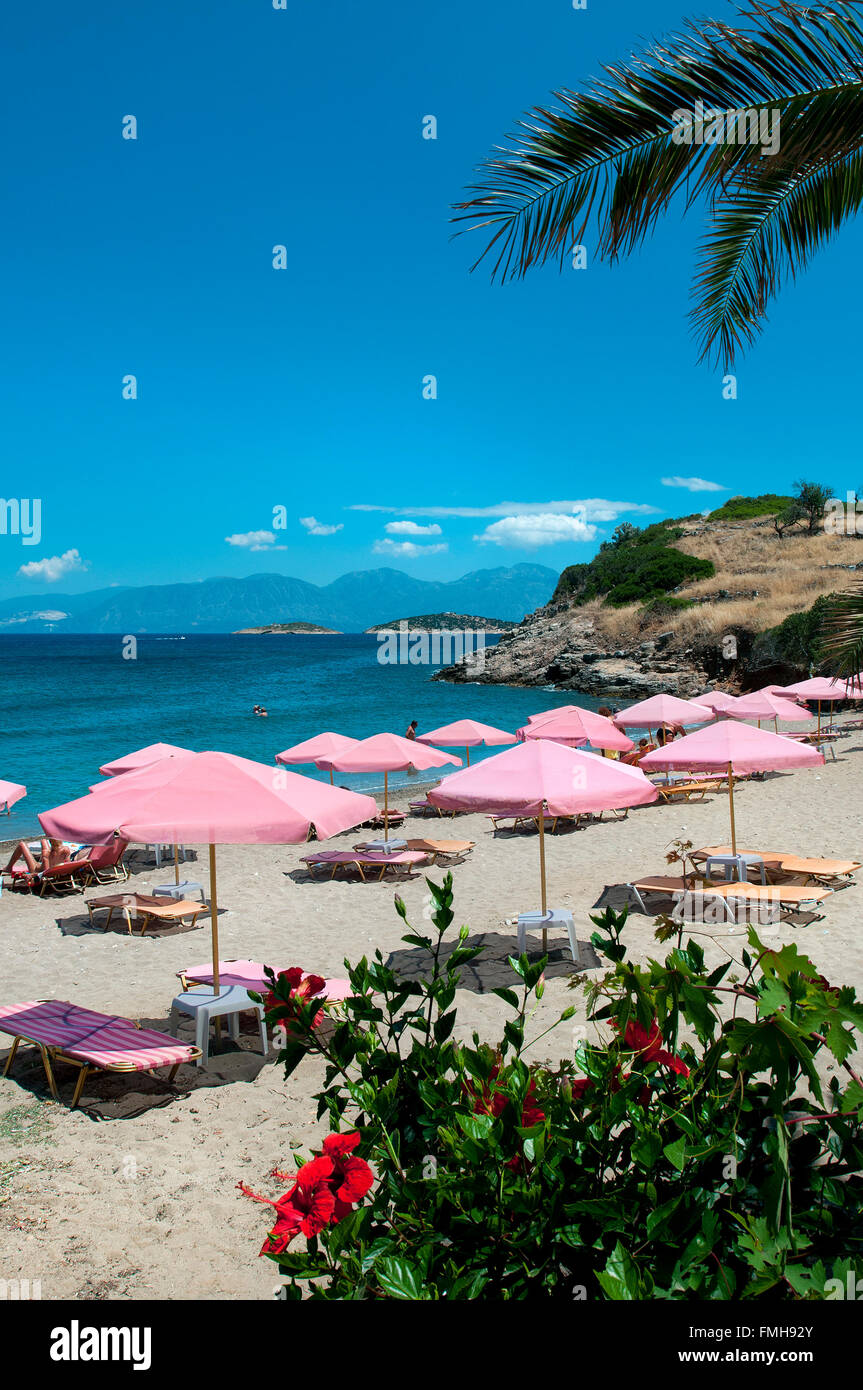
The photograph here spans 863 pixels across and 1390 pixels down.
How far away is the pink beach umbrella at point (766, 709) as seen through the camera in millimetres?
18600

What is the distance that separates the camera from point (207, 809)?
18.3ft

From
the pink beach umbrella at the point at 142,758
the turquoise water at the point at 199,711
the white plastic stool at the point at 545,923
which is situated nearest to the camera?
the white plastic stool at the point at 545,923

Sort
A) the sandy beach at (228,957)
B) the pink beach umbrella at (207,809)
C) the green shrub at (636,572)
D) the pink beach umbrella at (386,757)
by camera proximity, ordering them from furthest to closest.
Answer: the green shrub at (636,572) → the pink beach umbrella at (386,757) → the pink beach umbrella at (207,809) → the sandy beach at (228,957)

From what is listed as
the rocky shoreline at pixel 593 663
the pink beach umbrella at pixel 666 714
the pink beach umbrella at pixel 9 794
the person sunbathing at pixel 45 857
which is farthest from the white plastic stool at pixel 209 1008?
the rocky shoreline at pixel 593 663

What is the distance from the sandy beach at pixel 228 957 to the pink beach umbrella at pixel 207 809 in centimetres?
175

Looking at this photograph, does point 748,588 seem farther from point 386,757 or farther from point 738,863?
point 738,863

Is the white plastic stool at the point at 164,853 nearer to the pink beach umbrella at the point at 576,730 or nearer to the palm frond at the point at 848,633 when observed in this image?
the pink beach umbrella at the point at 576,730

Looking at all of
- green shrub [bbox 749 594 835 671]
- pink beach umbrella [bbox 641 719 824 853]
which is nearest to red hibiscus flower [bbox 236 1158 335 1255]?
pink beach umbrella [bbox 641 719 824 853]

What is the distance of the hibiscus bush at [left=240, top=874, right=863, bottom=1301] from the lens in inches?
62.9

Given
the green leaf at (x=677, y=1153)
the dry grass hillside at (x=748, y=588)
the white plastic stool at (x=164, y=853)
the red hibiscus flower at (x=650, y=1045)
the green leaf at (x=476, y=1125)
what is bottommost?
the white plastic stool at (x=164, y=853)

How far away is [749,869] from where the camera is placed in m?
10.7

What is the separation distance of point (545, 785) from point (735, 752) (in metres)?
3.17

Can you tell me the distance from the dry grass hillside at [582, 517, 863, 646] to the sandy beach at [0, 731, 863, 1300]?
104ft

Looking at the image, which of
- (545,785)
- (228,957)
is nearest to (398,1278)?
(545,785)
